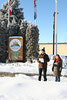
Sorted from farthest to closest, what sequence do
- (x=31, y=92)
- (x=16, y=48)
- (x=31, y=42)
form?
1. (x=31, y=42)
2. (x=16, y=48)
3. (x=31, y=92)

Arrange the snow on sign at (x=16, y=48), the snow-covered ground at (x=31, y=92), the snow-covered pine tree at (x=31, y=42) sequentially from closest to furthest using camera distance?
the snow-covered ground at (x=31, y=92), the snow on sign at (x=16, y=48), the snow-covered pine tree at (x=31, y=42)

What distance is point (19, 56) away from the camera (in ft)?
67.7

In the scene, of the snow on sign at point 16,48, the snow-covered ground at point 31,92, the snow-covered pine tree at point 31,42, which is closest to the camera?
the snow-covered ground at point 31,92

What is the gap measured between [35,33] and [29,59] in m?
2.74

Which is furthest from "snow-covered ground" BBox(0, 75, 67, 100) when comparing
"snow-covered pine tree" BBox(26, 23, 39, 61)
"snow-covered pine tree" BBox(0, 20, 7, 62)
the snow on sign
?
"snow-covered pine tree" BBox(0, 20, 7, 62)

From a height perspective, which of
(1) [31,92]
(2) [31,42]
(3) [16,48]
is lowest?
(3) [16,48]

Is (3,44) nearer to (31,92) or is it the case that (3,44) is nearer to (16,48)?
(16,48)

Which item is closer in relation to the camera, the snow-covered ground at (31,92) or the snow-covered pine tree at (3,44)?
the snow-covered ground at (31,92)

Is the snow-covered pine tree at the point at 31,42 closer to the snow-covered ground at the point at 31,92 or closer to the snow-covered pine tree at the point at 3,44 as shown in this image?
the snow-covered pine tree at the point at 3,44

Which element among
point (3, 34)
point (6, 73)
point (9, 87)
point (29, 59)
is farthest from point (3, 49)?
point (9, 87)

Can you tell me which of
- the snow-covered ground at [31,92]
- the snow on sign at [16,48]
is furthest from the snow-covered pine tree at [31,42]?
the snow-covered ground at [31,92]

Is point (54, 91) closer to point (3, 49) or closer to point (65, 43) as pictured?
point (3, 49)

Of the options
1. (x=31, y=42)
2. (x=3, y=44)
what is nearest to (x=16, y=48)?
(x=3, y=44)

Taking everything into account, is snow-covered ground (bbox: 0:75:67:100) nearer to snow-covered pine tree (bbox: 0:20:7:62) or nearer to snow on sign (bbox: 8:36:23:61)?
snow on sign (bbox: 8:36:23:61)
